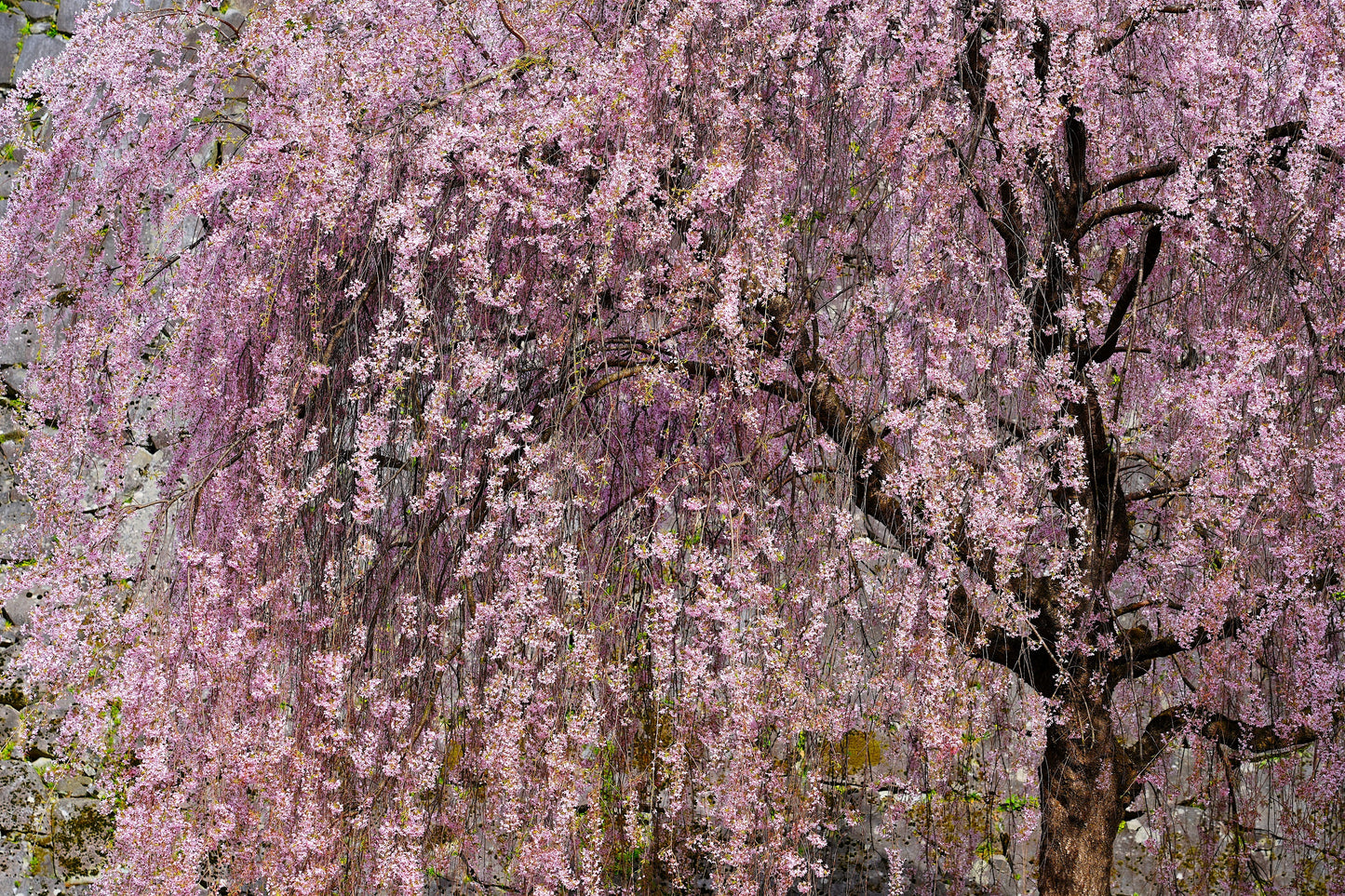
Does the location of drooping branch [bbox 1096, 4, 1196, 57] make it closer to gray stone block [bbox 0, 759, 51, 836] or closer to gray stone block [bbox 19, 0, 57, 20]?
gray stone block [bbox 19, 0, 57, 20]

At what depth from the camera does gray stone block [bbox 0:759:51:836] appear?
3.54m

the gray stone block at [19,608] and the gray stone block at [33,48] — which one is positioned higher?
the gray stone block at [33,48]

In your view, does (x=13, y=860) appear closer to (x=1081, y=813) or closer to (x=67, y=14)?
(x=67, y=14)

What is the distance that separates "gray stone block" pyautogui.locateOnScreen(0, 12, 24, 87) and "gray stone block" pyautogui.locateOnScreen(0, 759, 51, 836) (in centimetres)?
246

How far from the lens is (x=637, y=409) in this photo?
2160 mm

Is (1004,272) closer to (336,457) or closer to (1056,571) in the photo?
(1056,571)

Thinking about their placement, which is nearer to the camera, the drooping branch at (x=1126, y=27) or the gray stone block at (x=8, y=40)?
the drooping branch at (x=1126, y=27)

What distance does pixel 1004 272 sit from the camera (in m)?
2.16

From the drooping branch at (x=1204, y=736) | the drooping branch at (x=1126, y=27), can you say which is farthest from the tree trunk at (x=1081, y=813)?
the drooping branch at (x=1126, y=27)

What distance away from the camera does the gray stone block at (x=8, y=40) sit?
3.88 meters

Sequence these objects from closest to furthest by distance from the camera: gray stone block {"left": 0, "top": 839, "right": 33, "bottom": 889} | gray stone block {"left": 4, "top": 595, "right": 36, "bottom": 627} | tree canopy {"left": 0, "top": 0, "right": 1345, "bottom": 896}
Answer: tree canopy {"left": 0, "top": 0, "right": 1345, "bottom": 896} → gray stone block {"left": 0, "top": 839, "right": 33, "bottom": 889} → gray stone block {"left": 4, "top": 595, "right": 36, "bottom": 627}

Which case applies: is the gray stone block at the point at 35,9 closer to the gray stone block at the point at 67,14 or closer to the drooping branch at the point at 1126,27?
the gray stone block at the point at 67,14

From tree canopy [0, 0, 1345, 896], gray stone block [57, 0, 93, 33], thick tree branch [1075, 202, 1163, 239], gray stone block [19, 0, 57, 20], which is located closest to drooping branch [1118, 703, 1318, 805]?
tree canopy [0, 0, 1345, 896]

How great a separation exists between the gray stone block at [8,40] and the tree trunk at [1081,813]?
4.15 metres
